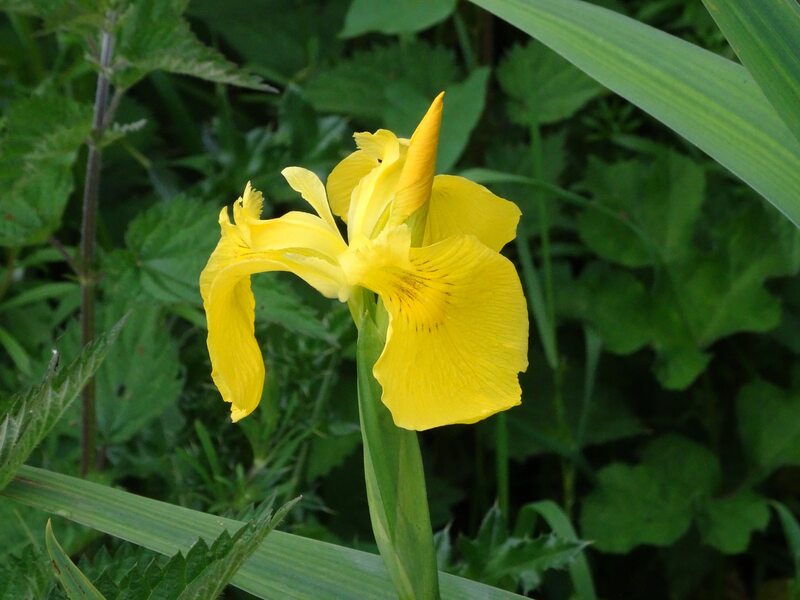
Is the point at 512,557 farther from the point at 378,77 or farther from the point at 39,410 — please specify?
the point at 378,77

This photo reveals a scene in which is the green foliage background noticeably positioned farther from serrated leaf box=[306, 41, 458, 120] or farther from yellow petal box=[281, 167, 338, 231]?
yellow petal box=[281, 167, 338, 231]

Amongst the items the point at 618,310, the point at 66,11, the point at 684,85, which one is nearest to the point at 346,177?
the point at 684,85

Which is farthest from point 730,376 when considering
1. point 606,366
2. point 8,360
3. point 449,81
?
point 8,360

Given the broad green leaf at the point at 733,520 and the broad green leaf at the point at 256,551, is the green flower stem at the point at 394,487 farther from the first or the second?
the broad green leaf at the point at 733,520

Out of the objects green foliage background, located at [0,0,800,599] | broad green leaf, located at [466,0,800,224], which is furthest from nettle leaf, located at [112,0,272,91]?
broad green leaf, located at [466,0,800,224]

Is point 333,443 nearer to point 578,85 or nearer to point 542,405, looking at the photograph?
point 542,405

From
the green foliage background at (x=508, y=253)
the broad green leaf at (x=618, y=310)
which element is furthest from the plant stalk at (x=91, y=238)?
the broad green leaf at (x=618, y=310)
